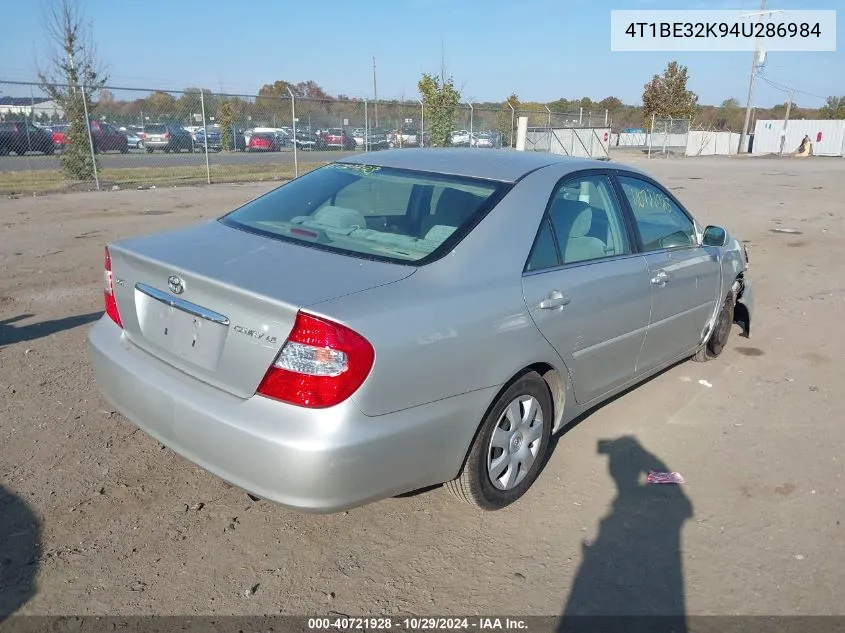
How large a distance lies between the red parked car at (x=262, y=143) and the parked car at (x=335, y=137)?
3.45 meters

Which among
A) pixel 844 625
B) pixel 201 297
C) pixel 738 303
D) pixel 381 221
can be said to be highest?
pixel 381 221

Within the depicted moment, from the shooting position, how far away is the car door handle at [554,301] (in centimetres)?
307

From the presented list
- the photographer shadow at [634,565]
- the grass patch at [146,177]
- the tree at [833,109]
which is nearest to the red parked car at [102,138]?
the grass patch at [146,177]

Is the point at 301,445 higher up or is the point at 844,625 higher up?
the point at 301,445

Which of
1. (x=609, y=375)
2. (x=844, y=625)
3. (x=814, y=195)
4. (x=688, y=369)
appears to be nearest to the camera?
(x=844, y=625)

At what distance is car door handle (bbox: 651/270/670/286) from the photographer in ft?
12.8

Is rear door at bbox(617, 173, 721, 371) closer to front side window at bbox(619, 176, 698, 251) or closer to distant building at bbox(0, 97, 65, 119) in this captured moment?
front side window at bbox(619, 176, 698, 251)

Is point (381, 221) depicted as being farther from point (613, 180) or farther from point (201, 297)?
point (613, 180)

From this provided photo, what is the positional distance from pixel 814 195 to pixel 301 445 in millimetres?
19849

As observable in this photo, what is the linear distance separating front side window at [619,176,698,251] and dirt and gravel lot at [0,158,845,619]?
1084 mm

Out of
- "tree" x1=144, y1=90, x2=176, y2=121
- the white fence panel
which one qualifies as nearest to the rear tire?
"tree" x1=144, y1=90, x2=176, y2=121

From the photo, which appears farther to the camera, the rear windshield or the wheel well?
the rear windshield

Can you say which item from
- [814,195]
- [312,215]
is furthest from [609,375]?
[814,195]

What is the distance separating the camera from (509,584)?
267 cm
